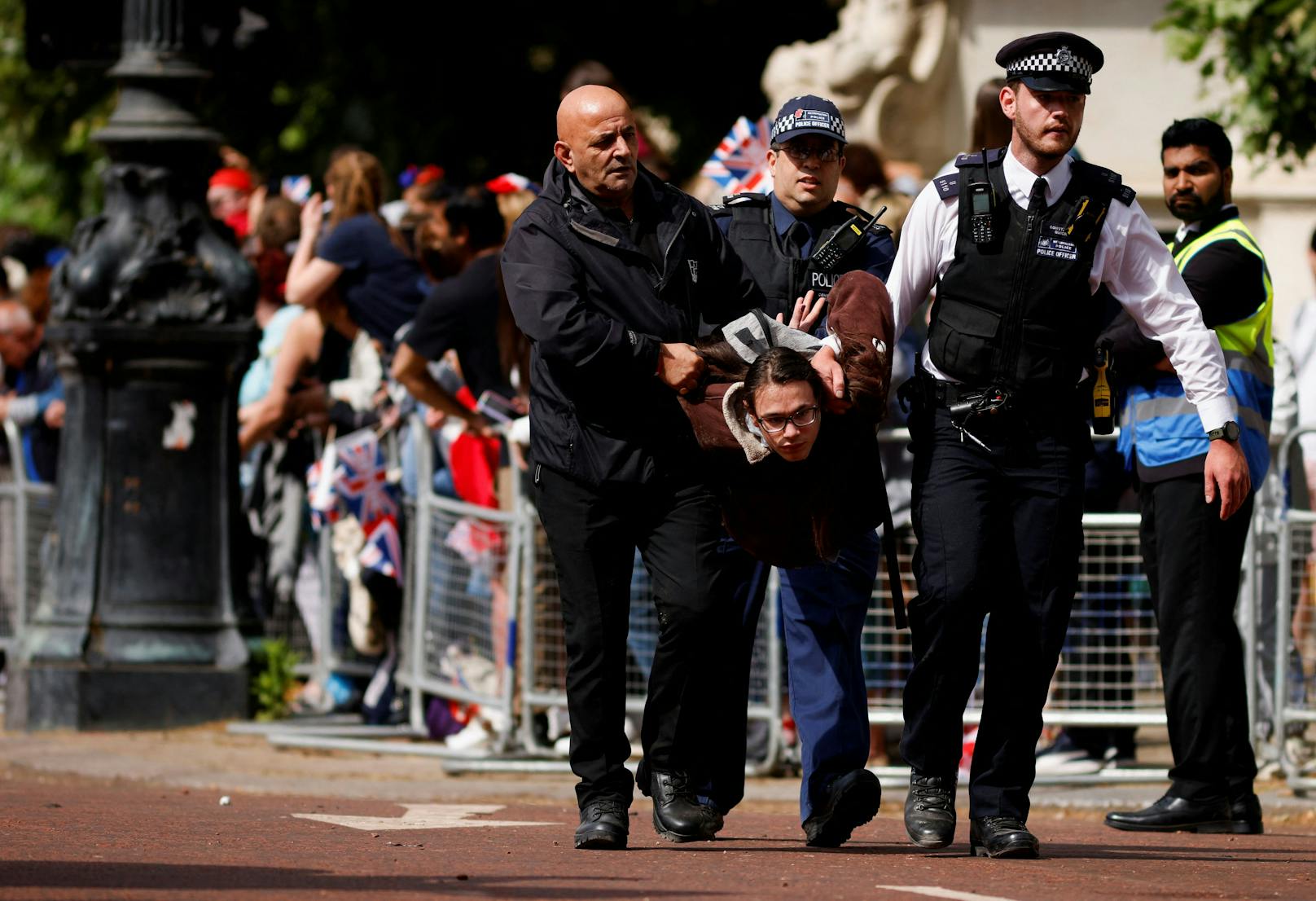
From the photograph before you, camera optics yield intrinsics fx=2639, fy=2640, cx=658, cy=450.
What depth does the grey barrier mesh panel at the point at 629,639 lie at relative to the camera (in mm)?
9820

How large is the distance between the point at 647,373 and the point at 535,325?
1.05 ft

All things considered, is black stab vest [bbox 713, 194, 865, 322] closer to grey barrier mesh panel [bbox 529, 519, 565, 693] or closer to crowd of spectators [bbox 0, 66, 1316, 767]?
crowd of spectators [bbox 0, 66, 1316, 767]

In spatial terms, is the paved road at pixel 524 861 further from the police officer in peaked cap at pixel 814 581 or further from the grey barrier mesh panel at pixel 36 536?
the grey barrier mesh panel at pixel 36 536

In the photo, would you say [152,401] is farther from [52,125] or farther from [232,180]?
[52,125]

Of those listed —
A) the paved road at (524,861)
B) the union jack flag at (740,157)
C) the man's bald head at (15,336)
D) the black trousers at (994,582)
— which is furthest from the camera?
the man's bald head at (15,336)

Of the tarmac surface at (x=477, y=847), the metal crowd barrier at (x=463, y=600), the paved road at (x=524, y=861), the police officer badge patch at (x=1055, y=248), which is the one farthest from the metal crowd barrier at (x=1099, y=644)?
the police officer badge patch at (x=1055, y=248)

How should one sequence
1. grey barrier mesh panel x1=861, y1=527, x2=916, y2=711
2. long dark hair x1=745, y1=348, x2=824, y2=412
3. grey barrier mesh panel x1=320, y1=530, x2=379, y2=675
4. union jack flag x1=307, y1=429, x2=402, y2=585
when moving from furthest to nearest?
grey barrier mesh panel x1=320, y1=530, x2=379, y2=675
union jack flag x1=307, y1=429, x2=402, y2=585
grey barrier mesh panel x1=861, y1=527, x2=916, y2=711
long dark hair x1=745, y1=348, x2=824, y2=412

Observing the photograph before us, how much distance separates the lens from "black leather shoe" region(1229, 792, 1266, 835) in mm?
8312

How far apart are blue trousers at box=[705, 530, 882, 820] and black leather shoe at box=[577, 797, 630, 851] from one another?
372mm

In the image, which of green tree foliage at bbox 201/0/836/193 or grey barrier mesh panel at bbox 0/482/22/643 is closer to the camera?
grey barrier mesh panel at bbox 0/482/22/643

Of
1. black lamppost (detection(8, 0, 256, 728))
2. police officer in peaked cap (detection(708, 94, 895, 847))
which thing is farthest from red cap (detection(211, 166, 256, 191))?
police officer in peaked cap (detection(708, 94, 895, 847))

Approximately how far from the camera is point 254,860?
664 cm

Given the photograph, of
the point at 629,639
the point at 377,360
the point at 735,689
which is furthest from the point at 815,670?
the point at 377,360

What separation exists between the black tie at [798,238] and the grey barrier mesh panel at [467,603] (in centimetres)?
300
